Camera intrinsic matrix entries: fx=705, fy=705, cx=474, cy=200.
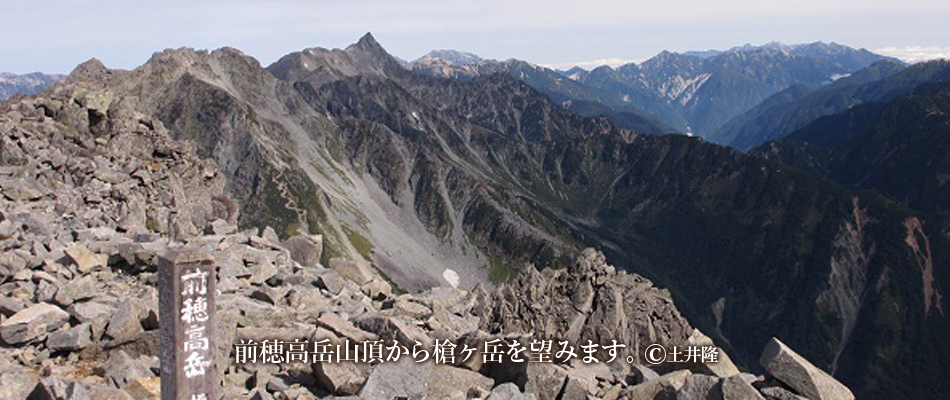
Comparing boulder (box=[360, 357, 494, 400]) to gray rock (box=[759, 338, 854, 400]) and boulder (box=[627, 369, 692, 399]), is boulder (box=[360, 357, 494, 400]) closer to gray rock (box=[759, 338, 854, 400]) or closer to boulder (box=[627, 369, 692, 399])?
boulder (box=[627, 369, 692, 399])

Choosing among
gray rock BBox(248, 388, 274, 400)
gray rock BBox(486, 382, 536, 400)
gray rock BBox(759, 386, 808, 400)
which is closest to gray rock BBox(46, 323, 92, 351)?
gray rock BBox(248, 388, 274, 400)

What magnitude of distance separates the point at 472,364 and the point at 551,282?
262 ft

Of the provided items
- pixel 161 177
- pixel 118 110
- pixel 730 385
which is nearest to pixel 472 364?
pixel 730 385

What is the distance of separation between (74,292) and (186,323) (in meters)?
11.1

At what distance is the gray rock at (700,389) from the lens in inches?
674

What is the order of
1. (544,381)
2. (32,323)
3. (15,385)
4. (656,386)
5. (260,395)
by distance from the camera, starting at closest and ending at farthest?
(15,385) < (260,395) < (544,381) < (32,323) < (656,386)

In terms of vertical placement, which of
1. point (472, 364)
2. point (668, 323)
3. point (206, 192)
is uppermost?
point (472, 364)

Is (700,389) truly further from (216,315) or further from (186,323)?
(186,323)

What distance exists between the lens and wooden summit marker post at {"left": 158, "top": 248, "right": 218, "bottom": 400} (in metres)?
12.7

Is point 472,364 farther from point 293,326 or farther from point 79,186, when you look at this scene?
point 79,186

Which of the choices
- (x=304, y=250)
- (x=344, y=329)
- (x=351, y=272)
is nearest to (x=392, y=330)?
(x=344, y=329)

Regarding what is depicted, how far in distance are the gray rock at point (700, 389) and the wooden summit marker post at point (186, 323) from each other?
1105 cm

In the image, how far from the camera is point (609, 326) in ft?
303

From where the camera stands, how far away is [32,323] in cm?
1867
